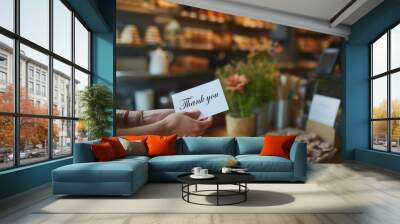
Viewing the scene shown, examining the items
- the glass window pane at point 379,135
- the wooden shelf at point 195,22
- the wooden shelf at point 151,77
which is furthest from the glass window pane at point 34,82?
the glass window pane at point 379,135

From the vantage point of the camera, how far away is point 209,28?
885 centimetres

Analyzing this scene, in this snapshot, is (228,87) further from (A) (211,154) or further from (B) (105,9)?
(B) (105,9)

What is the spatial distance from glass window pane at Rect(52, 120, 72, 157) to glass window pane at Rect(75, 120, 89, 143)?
0.26m

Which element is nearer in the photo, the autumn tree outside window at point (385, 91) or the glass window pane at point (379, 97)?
the autumn tree outside window at point (385, 91)

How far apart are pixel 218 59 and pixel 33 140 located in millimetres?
4402

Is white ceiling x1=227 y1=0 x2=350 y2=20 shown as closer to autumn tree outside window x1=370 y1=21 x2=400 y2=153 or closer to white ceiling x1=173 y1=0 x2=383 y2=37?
white ceiling x1=173 y1=0 x2=383 y2=37

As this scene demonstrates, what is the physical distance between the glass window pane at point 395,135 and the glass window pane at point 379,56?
120 cm


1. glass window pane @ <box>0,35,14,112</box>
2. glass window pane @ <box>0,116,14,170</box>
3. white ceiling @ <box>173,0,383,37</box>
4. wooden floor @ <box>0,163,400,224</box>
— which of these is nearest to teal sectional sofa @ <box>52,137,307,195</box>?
wooden floor @ <box>0,163,400,224</box>

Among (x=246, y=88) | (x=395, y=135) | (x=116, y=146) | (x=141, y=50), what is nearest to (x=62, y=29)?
(x=141, y=50)

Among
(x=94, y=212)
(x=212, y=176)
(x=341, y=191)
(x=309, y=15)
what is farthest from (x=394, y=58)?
(x=94, y=212)

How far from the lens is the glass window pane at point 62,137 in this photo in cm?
638

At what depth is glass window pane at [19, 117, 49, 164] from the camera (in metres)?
5.30

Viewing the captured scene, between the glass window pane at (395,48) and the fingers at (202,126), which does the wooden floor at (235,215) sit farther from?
the fingers at (202,126)

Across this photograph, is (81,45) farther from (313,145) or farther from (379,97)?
(379,97)
